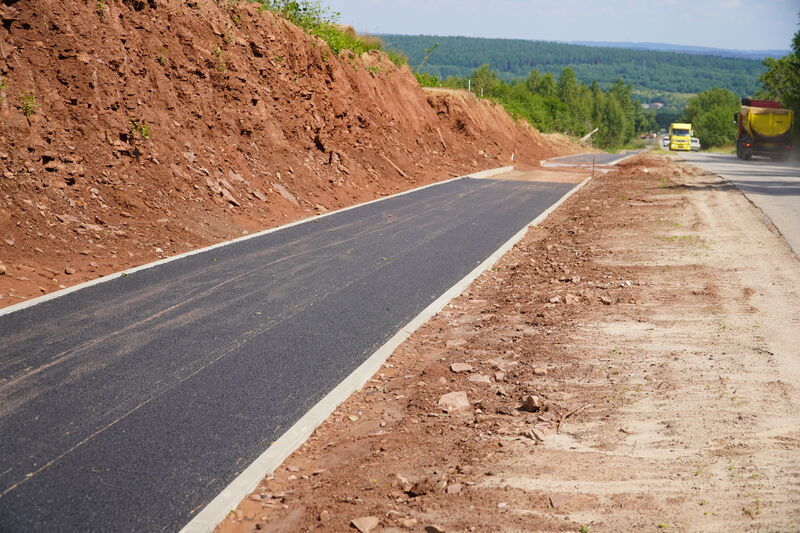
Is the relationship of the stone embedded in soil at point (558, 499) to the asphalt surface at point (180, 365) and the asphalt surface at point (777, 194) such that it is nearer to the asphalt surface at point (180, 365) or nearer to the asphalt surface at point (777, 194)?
the asphalt surface at point (180, 365)

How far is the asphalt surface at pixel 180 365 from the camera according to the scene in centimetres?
473

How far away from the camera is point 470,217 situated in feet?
58.2

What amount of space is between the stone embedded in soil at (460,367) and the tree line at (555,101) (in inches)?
1421

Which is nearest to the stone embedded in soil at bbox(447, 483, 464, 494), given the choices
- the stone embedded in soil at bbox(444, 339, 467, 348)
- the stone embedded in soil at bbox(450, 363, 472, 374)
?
the stone embedded in soil at bbox(450, 363, 472, 374)

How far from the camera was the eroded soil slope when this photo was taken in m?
11.9

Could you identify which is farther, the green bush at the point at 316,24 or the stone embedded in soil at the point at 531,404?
the green bush at the point at 316,24

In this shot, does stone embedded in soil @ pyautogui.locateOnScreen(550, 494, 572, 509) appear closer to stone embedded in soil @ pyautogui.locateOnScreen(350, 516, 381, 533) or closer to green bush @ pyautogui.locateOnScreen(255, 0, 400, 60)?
stone embedded in soil @ pyautogui.locateOnScreen(350, 516, 381, 533)

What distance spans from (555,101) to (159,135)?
82.9m

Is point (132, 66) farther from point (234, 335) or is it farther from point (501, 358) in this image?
point (501, 358)

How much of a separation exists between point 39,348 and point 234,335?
6.08 feet

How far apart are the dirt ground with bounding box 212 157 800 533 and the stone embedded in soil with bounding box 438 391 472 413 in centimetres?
4

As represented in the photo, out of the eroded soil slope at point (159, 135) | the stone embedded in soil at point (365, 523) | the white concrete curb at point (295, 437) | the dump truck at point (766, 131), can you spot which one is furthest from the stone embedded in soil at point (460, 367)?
the dump truck at point (766, 131)

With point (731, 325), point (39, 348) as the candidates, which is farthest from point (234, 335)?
point (731, 325)

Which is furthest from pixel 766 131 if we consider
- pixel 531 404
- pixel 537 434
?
pixel 537 434
